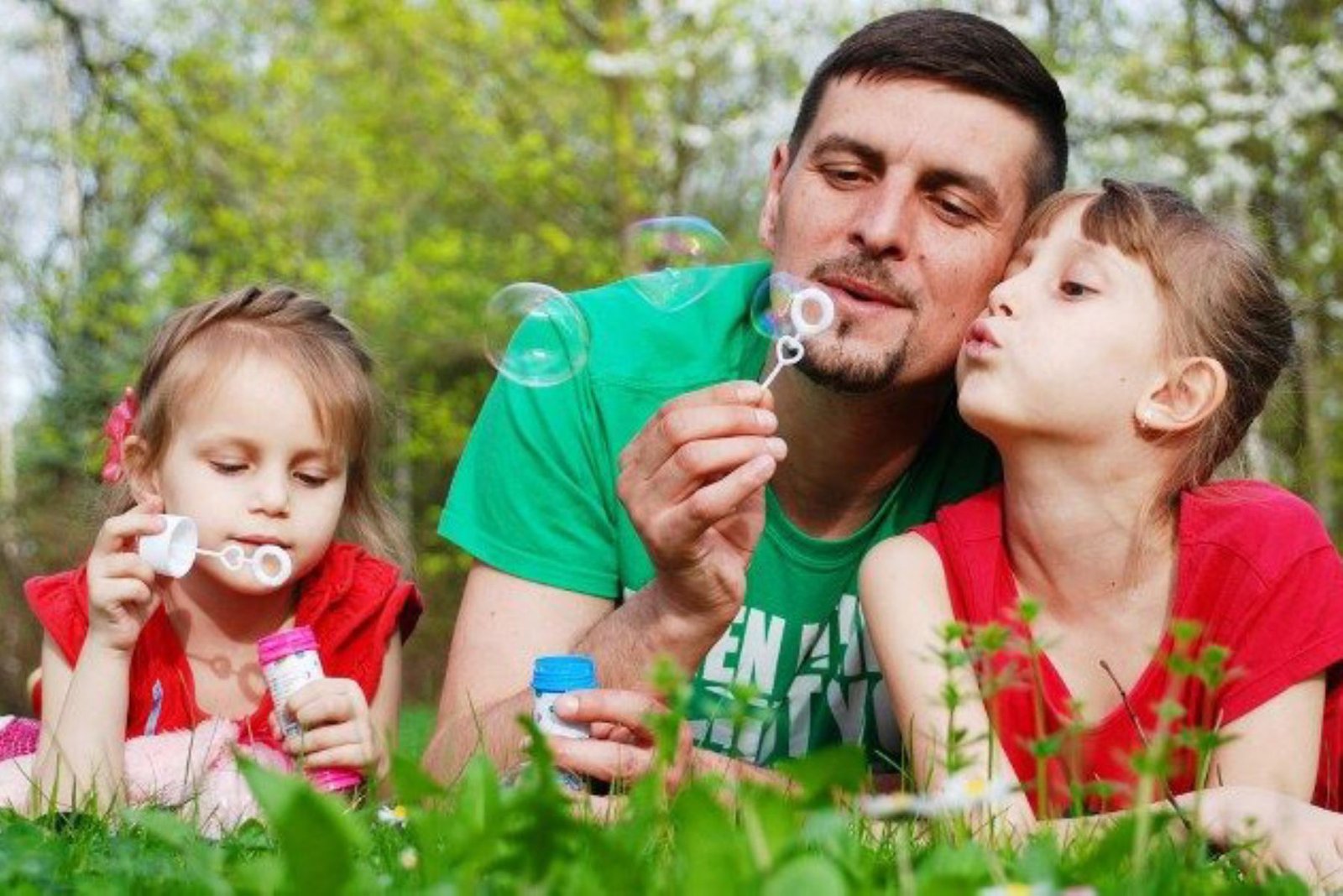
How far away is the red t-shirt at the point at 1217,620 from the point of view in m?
2.41

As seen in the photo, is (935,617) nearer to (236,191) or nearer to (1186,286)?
(1186,286)

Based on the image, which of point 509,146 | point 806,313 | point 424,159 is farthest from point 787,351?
point 424,159

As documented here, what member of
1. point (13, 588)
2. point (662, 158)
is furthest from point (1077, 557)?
point (662, 158)

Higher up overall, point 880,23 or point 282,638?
point 880,23

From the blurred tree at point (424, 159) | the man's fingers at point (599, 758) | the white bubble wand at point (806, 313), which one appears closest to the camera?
the man's fingers at point (599, 758)

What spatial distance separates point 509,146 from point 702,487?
11.0 meters

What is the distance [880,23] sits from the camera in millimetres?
3100

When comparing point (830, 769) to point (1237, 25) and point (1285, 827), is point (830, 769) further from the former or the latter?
point (1237, 25)

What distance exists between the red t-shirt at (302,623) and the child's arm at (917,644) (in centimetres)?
91

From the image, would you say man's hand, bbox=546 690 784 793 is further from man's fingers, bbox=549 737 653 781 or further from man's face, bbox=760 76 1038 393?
man's face, bbox=760 76 1038 393

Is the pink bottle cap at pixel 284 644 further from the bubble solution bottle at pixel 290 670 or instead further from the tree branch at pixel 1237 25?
the tree branch at pixel 1237 25

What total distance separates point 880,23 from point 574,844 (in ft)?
6.69

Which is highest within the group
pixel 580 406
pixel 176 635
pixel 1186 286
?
pixel 1186 286

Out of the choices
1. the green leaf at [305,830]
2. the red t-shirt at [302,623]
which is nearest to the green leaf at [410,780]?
the green leaf at [305,830]
